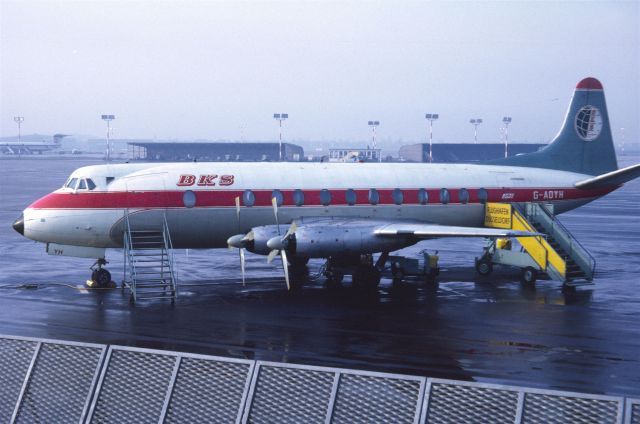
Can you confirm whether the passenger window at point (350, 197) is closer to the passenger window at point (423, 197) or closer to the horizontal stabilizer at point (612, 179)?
the passenger window at point (423, 197)

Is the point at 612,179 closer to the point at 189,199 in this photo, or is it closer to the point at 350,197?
the point at 350,197

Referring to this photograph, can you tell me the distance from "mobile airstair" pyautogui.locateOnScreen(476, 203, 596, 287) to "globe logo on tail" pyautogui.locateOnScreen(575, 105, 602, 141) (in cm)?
533

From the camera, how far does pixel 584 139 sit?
37656 millimetres

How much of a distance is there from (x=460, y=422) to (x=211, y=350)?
1213cm

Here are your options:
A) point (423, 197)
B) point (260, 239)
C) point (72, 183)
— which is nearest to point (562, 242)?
point (423, 197)

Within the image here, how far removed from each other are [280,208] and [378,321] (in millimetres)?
7716

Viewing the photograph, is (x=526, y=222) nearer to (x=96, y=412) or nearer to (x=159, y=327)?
(x=159, y=327)

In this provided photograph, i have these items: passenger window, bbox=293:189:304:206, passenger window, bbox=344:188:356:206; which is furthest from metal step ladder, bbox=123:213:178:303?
passenger window, bbox=344:188:356:206

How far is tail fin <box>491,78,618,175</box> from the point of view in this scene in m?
37.2

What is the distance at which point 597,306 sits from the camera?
88.2ft

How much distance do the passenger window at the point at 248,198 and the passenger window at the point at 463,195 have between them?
366 inches

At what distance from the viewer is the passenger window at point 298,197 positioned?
30484 millimetres

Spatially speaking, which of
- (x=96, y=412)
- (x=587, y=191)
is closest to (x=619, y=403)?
(x=96, y=412)

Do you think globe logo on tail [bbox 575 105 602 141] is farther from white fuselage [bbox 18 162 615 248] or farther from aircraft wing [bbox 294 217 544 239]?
aircraft wing [bbox 294 217 544 239]
